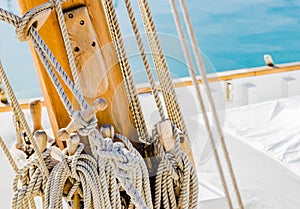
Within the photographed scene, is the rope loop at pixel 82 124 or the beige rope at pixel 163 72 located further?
the beige rope at pixel 163 72

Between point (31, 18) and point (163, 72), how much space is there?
0.27m

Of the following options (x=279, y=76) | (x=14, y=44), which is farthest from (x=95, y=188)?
(x=14, y=44)

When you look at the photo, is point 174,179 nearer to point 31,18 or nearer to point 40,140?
point 40,140

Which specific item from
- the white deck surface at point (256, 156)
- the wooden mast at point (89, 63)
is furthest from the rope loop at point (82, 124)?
the white deck surface at point (256, 156)

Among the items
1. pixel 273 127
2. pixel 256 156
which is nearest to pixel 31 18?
pixel 256 156

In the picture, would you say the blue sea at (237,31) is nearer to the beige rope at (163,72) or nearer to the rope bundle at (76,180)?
the beige rope at (163,72)

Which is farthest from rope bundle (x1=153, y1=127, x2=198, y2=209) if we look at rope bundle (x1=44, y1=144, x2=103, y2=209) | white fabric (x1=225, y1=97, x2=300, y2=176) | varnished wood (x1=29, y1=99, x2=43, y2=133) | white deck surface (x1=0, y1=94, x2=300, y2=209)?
white fabric (x1=225, y1=97, x2=300, y2=176)

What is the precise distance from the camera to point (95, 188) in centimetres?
71

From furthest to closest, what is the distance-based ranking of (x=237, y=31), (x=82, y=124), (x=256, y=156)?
(x=237, y=31) < (x=256, y=156) < (x=82, y=124)

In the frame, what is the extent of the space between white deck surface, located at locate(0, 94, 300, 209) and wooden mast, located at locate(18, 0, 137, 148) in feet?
2.24

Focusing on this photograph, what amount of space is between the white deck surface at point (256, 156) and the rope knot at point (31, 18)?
84cm

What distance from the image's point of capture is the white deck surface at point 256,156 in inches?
66.5

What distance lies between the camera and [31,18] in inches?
26.8

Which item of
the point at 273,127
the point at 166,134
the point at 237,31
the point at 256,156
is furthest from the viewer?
the point at 237,31
